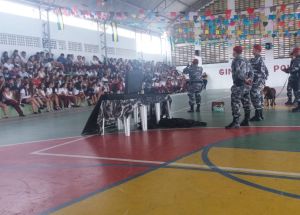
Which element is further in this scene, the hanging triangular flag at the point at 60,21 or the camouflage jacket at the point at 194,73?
the hanging triangular flag at the point at 60,21

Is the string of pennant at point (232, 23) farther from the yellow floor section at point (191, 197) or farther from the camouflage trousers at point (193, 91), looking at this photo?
the yellow floor section at point (191, 197)

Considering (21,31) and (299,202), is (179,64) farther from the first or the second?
(299,202)

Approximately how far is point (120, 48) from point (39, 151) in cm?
1833

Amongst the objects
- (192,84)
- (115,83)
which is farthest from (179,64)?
(192,84)

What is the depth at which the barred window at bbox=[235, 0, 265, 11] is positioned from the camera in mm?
26000

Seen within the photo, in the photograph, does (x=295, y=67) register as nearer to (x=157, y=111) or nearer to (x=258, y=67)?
(x=258, y=67)

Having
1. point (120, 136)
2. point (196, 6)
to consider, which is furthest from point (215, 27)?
point (120, 136)

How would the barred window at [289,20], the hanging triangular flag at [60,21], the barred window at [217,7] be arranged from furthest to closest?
1. the barred window at [217,7]
2. the barred window at [289,20]
3. the hanging triangular flag at [60,21]

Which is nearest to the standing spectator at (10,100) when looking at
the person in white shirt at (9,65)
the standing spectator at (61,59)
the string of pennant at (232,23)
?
the person in white shirt at (9,65)

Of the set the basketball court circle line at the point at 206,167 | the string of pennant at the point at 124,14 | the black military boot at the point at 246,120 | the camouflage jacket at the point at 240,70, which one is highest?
the string of pennant at the point at 124,14

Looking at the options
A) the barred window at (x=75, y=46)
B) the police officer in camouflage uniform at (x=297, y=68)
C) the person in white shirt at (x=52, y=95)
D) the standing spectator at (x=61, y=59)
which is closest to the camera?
the police officer in camouflage uniform at (x=297, y=68)

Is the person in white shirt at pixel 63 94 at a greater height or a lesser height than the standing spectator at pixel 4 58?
lesser

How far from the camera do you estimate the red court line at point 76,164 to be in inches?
128

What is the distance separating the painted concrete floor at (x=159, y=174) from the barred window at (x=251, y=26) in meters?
19.7
